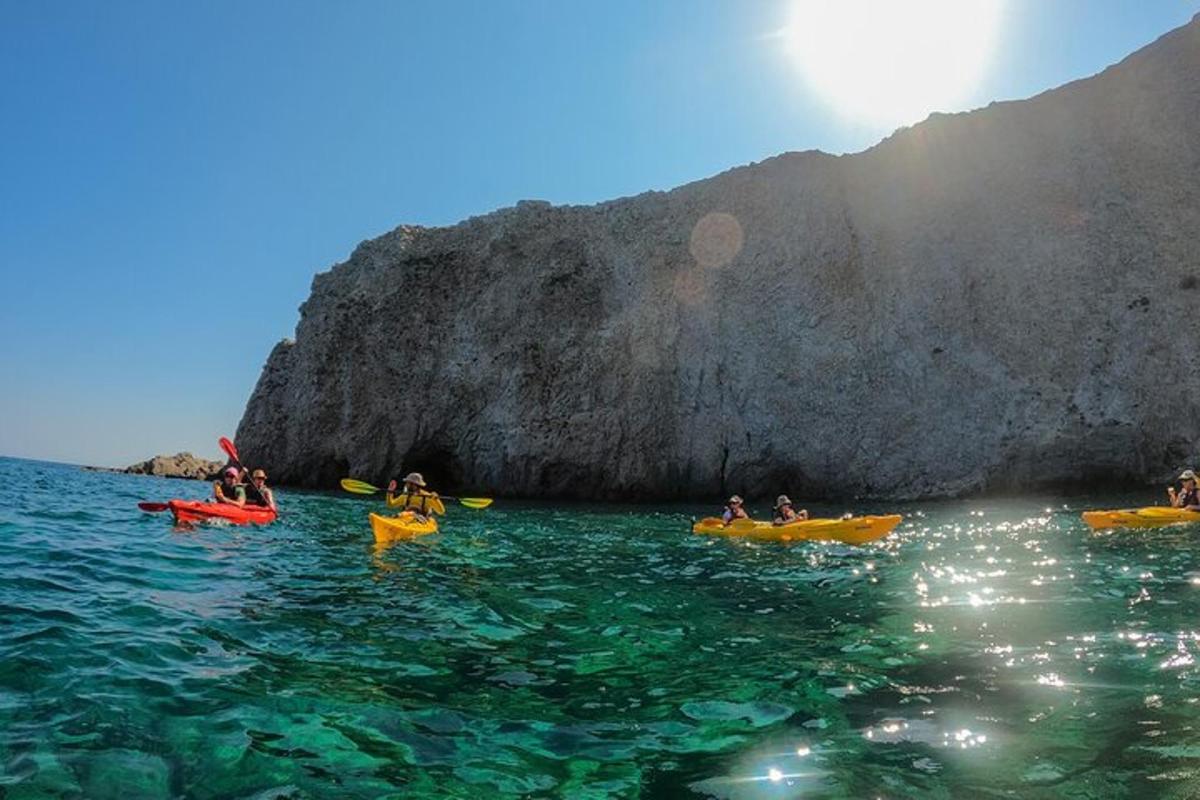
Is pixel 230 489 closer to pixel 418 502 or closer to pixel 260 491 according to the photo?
pixel 260 491

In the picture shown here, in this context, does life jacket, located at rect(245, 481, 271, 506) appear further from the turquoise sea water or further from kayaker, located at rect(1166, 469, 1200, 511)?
kayaker, located at rect(1166, 469, 1200, 511)

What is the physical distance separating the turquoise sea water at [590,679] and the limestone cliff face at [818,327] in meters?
21.3

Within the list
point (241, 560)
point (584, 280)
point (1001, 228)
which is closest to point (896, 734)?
point (241, 560)

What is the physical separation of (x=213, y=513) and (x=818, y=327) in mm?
27448

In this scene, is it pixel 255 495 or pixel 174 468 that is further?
pixel 174 468

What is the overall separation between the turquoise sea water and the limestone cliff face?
21277 millimetres

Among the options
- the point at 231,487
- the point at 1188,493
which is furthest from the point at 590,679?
the point at 1188,493

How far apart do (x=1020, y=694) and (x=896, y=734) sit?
129cm

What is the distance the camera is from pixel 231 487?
17672mm

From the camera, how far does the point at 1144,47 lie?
3472 cm

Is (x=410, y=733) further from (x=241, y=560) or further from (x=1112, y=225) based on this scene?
(x=1112, y=225)

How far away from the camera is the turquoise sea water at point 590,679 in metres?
3.94

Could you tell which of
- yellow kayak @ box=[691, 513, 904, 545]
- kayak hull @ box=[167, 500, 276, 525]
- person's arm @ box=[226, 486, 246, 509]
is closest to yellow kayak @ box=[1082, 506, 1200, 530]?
yellow kayak @ box=[691, 513, 904, 545]

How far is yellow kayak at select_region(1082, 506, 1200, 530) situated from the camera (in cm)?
1533
